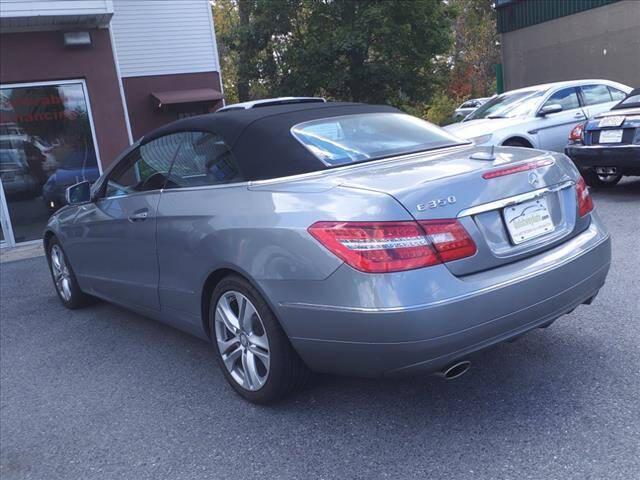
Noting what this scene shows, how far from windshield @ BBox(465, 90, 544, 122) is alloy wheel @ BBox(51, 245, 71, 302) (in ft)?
21.9

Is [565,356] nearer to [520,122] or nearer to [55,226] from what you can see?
[55,226]

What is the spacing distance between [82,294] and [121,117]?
5609mm

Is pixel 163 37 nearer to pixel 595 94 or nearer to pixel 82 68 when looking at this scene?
pixel 82 68

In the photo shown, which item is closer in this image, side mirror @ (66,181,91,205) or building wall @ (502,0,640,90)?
side mirror @ (66,181,91,205)

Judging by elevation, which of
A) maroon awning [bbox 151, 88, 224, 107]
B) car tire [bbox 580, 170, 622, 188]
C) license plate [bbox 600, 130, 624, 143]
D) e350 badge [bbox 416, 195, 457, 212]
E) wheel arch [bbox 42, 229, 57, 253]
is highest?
Result: maroon awning [bbox 151, 88, 224, 107]

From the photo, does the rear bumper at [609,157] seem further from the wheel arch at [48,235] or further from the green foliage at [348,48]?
the green foliage at [348,48]

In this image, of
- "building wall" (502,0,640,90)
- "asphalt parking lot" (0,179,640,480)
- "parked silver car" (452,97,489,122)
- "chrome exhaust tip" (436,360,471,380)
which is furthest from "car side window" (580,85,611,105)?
"parked silver car" (452,97,489,122)

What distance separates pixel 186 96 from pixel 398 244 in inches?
418

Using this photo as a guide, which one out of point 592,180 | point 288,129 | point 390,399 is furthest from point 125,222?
point 592,180

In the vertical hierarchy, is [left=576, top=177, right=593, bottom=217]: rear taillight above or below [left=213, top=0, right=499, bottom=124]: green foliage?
below

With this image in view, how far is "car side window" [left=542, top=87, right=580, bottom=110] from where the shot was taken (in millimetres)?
9672

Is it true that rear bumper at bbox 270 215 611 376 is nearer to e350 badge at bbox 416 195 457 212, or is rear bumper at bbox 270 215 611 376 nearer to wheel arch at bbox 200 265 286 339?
wheel arch at bbox 200 265 286 339

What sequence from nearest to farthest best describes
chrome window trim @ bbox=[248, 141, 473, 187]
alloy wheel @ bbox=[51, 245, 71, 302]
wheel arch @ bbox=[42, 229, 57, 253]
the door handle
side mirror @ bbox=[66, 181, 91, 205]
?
1. chrome window trim @ bbox=[248, 141, 473, 187]
2. the door handle
3. side mirror @ bbox=[66, 181, 91, 205]
4. alloy wheel @ bbox=[51, 245, 71, 302]
5. wheel arch @ bbox=[42, 229, 57, 253]

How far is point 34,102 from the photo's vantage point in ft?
32.2
